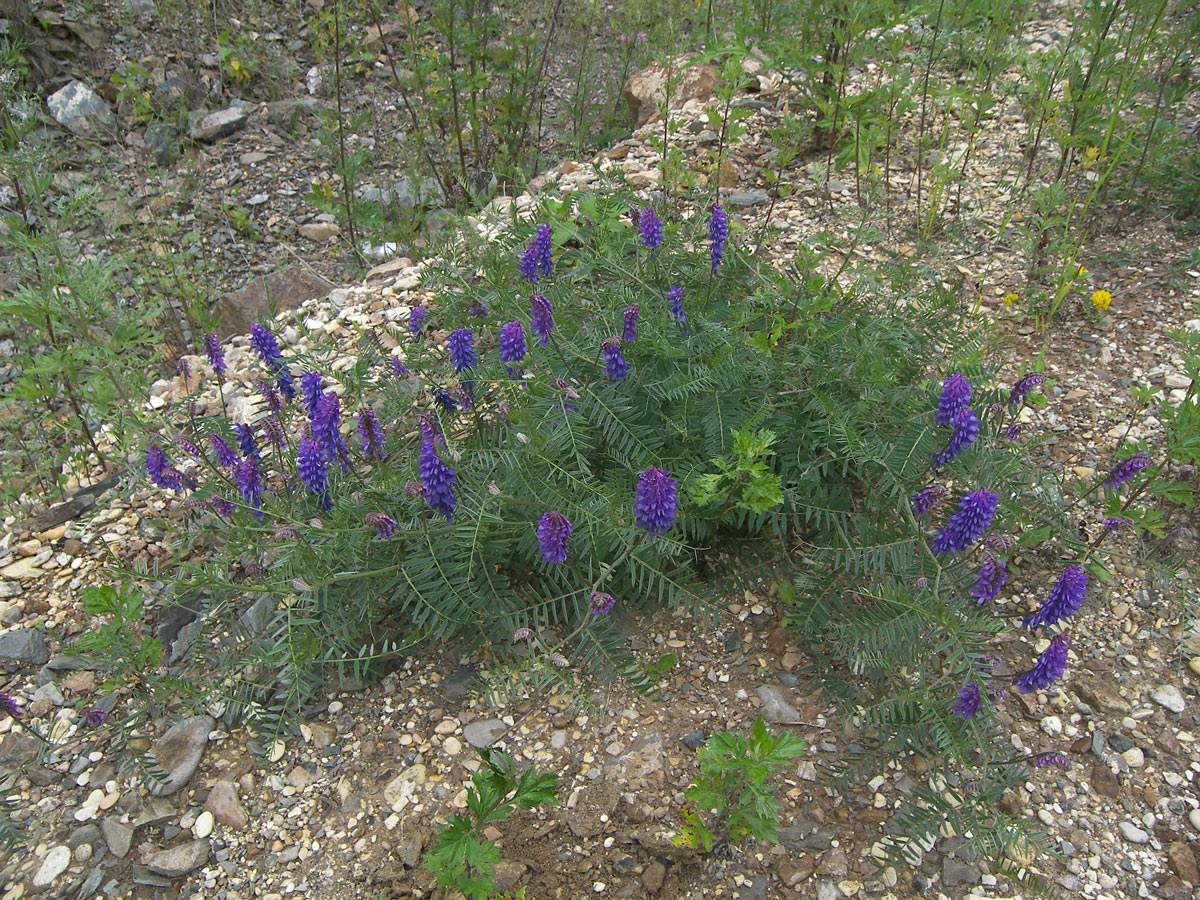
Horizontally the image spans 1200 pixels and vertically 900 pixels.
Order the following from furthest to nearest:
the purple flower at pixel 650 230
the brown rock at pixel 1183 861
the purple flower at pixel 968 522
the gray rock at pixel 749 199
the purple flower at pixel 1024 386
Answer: the gray rock at pixel 749 199, the purple flower at pixel 650 230, the purple flower at pixel 1024 386, the purple flower at pixel 968 522, the brown rock at pixel 1183 861

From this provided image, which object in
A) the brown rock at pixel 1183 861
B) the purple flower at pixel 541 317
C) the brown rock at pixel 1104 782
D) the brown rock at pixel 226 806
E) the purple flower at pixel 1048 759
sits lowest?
the brown rock at pixel 226 806

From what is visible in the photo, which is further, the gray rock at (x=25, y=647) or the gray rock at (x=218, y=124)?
the gray rock at (x=218, y=124)

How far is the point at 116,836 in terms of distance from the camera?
7.57ft

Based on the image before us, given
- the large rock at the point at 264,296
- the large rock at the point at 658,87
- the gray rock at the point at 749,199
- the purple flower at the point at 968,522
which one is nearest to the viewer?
the purple flower at the point at 968,522

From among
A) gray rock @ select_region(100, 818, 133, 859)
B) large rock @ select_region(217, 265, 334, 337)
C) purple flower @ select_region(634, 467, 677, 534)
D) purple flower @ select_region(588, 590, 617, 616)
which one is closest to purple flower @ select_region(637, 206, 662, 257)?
purple flower @ select_region(634, 467, 677, 534)

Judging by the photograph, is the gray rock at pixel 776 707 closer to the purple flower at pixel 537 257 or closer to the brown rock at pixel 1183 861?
the brown rock at pixel 1183 861

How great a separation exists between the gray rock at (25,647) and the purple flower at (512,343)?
1967 mm

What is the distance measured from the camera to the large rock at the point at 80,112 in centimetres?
668

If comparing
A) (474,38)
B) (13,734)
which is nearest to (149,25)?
(474,38)

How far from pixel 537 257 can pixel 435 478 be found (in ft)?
3.19

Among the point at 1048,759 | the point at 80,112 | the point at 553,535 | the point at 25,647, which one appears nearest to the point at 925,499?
the point at 1048,759

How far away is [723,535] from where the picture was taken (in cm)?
279

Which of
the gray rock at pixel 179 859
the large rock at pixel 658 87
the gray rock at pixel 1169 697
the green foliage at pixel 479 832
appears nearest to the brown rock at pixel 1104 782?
the gray rock at pixel 1169 697

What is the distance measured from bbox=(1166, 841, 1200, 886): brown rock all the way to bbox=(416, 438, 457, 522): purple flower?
2.03 m
